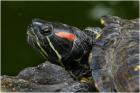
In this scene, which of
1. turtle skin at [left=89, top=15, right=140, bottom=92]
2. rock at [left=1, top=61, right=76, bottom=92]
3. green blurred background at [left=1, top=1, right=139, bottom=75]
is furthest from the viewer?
green blurred background at [left=1, top=1, right=139, bottom=75]

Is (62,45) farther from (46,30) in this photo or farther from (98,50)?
(98,50)

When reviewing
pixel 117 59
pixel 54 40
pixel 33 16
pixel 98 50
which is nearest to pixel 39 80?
pixel 54 40

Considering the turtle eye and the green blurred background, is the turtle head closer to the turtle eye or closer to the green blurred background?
the turtle eye

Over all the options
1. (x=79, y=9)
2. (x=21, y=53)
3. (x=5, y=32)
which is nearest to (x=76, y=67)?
(x=21, y=53)

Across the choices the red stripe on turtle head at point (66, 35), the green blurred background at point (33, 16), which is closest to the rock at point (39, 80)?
the red stripe on turtle head at point (66, 35)

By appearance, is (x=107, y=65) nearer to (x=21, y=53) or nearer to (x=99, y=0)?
(x=21, y=53)

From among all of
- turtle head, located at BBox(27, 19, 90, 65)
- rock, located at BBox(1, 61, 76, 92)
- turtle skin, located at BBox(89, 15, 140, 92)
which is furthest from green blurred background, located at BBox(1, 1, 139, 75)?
turtle skin, located at BBox(89, 15, 140, 92)

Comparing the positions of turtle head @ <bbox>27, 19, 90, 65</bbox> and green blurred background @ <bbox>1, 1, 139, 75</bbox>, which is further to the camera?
green blurred background @ <bbox>1, 1, 139, 75</bbox>
